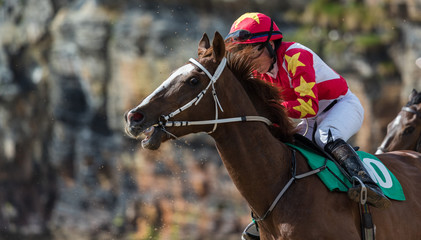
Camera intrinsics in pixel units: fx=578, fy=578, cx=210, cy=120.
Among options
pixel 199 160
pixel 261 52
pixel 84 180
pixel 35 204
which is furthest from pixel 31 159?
pixel 261 52

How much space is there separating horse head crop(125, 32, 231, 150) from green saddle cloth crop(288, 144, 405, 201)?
0.80m

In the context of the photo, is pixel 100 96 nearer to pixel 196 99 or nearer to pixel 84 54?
pixel 84 54

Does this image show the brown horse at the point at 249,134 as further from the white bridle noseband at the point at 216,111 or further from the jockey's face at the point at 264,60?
the jockey's face at the point at 264,60

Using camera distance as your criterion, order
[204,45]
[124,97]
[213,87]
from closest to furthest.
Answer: [213,87] → [204,45] → [124,97]

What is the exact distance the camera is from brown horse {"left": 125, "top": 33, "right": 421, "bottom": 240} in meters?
3.51

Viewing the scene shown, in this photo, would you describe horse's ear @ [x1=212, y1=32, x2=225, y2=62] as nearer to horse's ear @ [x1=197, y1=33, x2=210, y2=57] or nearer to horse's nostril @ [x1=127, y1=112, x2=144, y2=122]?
horse's ear @ [x1=197, y1=33, x2=210, y2=57]

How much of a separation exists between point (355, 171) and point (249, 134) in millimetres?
745

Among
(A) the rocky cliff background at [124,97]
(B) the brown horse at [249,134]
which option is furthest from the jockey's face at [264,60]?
(A) the rocky cliff background at [124,97]

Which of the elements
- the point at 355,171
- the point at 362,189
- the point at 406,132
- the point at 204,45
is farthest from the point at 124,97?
the point at 362,189

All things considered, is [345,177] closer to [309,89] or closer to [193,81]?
[309,89]

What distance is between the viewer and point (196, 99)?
3.57 meters

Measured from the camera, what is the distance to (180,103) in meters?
3.53

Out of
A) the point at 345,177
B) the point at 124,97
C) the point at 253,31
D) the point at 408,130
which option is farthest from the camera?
the point at 124,97

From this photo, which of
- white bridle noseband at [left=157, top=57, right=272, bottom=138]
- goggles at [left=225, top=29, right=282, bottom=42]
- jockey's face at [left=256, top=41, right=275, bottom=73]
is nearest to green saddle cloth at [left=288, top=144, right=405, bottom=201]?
white bridle noseband at [left=157, top=57, right=272, bottom=138]
